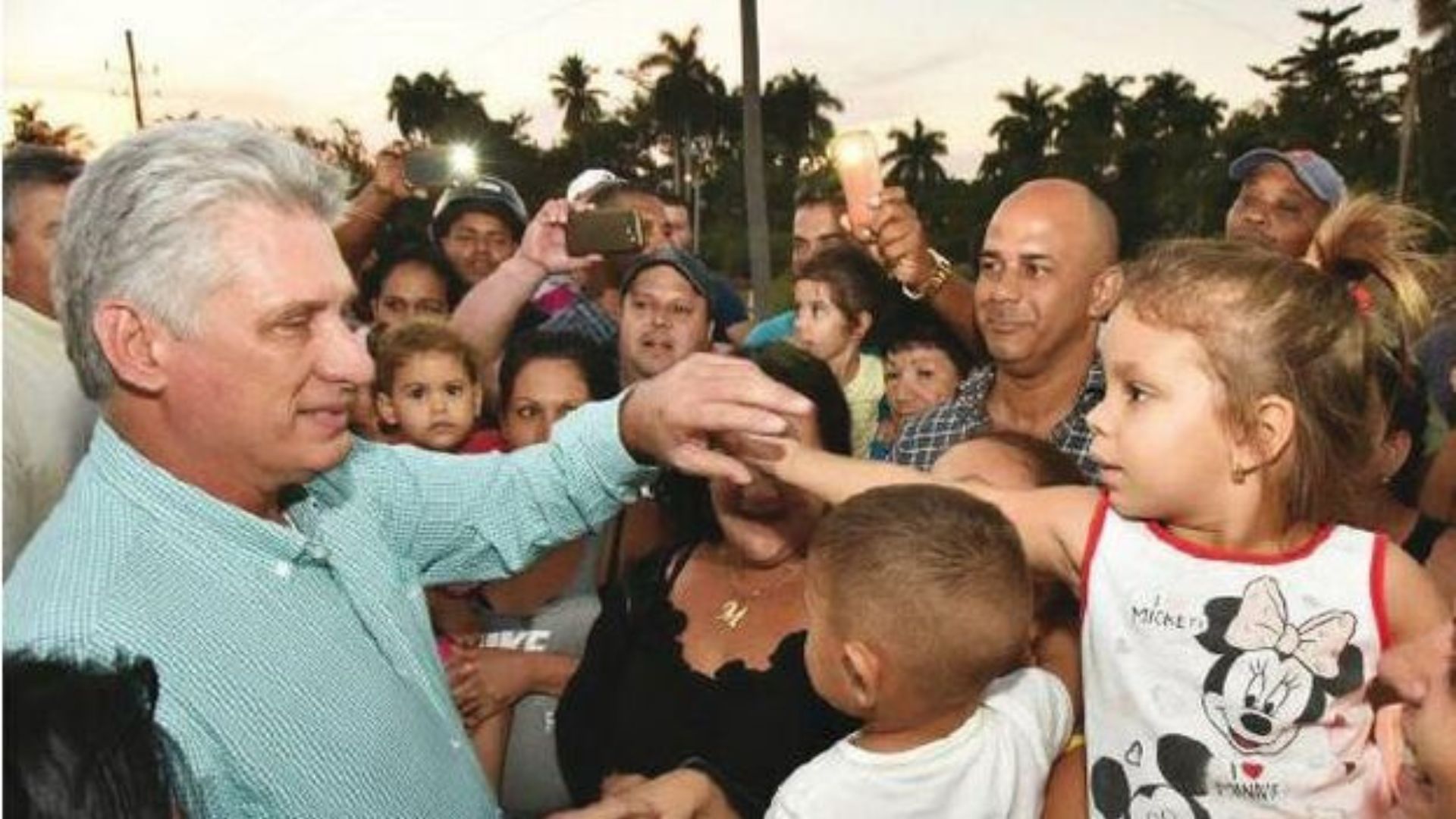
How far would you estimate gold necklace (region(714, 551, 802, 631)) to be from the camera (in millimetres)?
2768

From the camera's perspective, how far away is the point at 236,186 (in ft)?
6.30

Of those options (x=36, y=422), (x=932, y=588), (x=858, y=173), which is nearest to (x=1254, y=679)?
(x=932, y=588)

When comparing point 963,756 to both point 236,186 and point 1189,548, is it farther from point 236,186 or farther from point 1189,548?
point 236,186

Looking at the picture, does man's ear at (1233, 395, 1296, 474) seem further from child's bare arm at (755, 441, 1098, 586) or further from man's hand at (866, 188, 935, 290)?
man's hand at (866, 188, 935, 290)

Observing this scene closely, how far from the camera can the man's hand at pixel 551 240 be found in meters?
4.92

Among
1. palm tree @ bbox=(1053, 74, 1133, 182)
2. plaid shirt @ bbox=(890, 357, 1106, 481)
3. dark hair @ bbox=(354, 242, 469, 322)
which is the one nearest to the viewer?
plaid shirt @ bbox=(890, 357, 1106, 481)

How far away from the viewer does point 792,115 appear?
6066cm

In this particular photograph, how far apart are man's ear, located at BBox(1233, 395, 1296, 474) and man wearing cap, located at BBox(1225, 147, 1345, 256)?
283 centimetres

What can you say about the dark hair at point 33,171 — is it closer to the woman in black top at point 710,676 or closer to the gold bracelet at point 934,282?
the woman in black top at point 710,676

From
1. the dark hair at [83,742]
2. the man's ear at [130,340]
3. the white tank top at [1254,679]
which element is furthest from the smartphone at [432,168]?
the dark hair at [83,742]

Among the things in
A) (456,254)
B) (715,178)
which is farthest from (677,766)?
(715,178)

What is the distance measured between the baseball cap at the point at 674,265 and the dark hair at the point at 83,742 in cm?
378

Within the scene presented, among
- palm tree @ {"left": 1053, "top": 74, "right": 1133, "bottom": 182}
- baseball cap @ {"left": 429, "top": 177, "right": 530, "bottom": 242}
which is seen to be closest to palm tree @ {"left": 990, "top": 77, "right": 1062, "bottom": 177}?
palm tree @ {"left": 1053, "top": 74, "right": 1133, "bottom": 182}

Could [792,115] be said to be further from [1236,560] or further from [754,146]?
[1236,560]
